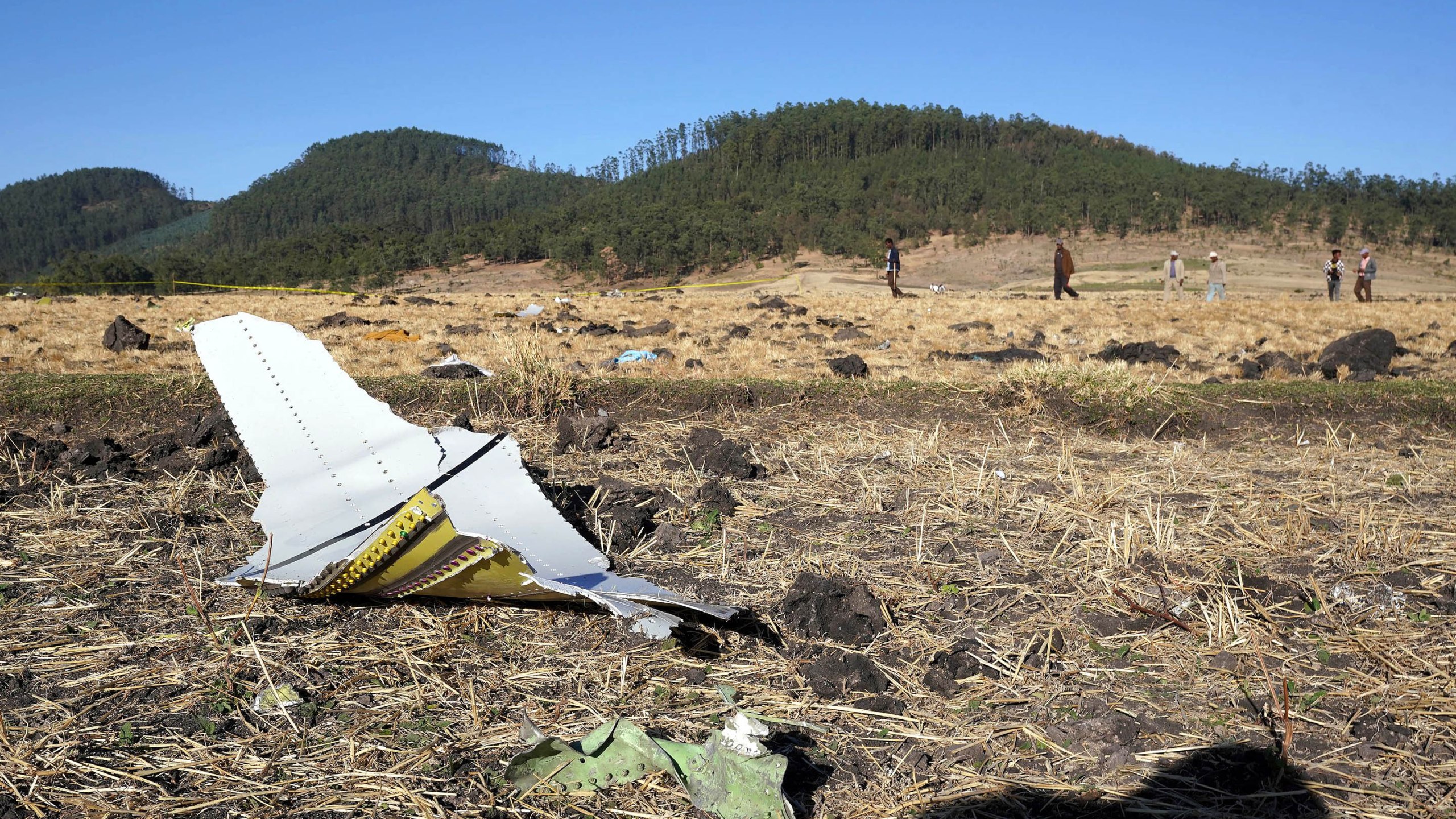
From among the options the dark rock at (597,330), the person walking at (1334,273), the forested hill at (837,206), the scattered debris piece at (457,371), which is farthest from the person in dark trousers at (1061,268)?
the forested hill at (837,206)

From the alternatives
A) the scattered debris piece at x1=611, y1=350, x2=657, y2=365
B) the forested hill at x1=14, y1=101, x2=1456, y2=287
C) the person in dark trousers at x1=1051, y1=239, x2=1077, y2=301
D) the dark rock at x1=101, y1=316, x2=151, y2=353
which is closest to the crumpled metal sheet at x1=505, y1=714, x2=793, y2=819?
the scattered debris piece at x1=611, y1=350, x2=657, y2=365

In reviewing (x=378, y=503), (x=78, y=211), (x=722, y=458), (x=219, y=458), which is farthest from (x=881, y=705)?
(x=78, y=211)

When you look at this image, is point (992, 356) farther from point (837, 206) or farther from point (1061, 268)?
point (837, 206)

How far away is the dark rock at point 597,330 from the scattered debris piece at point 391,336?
6.59 ft

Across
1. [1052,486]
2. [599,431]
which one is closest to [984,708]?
[1052,486]

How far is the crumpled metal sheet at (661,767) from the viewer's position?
207 cm

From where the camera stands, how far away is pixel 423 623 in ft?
9.92

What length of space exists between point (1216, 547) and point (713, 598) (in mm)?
2099

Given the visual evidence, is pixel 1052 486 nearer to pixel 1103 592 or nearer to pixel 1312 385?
pixel 1103 592

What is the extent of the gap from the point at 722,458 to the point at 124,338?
8.12 metres

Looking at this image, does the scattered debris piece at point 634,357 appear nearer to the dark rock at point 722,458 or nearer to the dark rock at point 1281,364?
the dark rock at point 722,458

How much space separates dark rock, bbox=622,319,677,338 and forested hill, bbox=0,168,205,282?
108436mm

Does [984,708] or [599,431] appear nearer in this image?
[984,708]

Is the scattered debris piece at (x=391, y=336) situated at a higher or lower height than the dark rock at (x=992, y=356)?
higher
